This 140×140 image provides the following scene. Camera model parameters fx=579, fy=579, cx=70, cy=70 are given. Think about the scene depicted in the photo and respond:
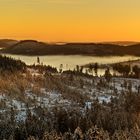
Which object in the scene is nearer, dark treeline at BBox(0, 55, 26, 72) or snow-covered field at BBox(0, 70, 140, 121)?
snow-covered field at BBox(0, 70, 140, 121)

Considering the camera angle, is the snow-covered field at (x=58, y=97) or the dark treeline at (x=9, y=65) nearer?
the snow-covered field at (x=58, y=97)

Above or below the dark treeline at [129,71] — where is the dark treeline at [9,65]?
above

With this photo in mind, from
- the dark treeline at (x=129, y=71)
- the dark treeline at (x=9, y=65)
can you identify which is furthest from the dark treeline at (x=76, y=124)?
the dark treeline at (x=129, y=71)

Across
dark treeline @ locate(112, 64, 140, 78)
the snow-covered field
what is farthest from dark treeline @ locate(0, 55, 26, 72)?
dark treeline @ locate(112, 64, 140, 78)

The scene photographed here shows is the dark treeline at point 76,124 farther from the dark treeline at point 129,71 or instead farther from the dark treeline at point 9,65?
the dark treeline at point 129,71

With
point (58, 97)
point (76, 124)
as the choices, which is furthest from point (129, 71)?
point (76, 124)

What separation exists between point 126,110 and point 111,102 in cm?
354

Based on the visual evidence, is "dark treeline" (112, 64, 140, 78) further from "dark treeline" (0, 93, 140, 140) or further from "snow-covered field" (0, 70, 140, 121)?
"dark treeline" (0, 93, 140, 140)

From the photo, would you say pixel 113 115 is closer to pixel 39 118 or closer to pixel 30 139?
pixel 39 118

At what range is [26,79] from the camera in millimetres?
77688

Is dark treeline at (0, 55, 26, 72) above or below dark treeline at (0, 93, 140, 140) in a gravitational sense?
above

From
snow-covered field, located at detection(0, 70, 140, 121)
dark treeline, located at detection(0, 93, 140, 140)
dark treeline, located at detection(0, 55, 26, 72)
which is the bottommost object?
dark treeline, located at detection(0, 93, 140, 140)

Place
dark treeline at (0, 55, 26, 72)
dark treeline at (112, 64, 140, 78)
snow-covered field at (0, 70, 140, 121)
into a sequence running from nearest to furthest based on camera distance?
snow-covered field at (0, 70, 140, 121), dark treeline at (0, 55, 26, 72), dark treeline at (112, 64, 140, 78)

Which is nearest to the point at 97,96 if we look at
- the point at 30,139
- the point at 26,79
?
the point at 26,79
